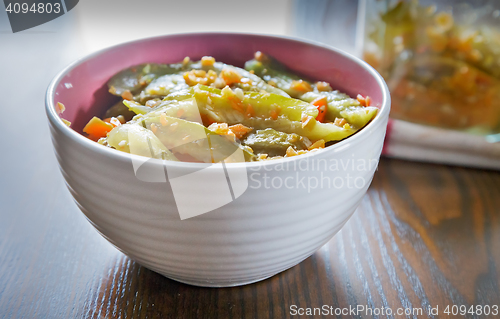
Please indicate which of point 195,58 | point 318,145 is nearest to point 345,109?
point 318,145

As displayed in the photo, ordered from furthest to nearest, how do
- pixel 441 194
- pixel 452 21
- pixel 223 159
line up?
pixel 452 21
pixel 441 194
pixel 223 159

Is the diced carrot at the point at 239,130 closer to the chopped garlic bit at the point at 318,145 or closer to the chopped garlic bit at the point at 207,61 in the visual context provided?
the chopped garlic bit at the point at 318,145

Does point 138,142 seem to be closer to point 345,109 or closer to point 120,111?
point 120,111

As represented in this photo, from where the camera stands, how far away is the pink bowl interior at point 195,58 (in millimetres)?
909

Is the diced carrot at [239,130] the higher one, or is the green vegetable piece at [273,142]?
the diced carrot at [239,130]

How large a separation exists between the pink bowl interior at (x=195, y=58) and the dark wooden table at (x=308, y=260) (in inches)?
11.0

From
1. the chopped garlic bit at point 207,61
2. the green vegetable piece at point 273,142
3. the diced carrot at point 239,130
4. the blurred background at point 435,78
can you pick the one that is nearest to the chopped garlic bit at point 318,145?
the green vegetable piece at point 273,142

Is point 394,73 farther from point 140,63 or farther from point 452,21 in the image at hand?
point 140,63

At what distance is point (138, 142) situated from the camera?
0.73 m

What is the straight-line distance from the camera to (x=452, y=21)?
1274 mm

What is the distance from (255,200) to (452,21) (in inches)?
38.5

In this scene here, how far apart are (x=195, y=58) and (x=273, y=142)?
1.40 feet

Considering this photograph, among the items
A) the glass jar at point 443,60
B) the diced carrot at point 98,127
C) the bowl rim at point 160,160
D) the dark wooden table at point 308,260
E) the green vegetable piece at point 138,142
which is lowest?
the dark wooden table at point 308,260

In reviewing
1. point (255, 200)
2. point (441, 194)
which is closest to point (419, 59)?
point (441, 194)
